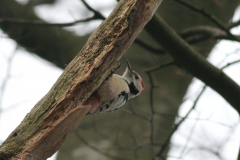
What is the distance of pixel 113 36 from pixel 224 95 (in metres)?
1.76

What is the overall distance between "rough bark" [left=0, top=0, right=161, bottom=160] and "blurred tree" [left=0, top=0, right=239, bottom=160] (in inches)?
73.7

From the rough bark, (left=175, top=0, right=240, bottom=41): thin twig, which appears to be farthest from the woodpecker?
(left=175, top=0, right=240, bottom=41): thin twig

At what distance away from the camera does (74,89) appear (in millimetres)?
1895

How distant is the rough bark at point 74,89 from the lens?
1766 mm

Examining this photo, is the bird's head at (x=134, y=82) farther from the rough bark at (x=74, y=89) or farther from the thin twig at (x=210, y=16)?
the rough bark at (x=74, y=89)

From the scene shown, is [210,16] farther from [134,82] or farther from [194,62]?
[134,82]

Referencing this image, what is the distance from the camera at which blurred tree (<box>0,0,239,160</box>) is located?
4.01 m

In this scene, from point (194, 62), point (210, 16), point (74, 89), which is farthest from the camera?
point (210, 16)

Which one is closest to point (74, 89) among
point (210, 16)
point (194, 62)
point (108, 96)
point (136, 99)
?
point (108, 96)

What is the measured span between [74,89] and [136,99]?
246 cm

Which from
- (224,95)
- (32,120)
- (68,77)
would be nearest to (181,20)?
(224,95)

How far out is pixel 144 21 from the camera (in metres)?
2.06

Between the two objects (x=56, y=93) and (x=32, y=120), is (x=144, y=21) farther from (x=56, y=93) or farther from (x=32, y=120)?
(x=32, y=120)

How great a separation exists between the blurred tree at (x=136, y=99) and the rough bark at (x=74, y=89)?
6.14ft
